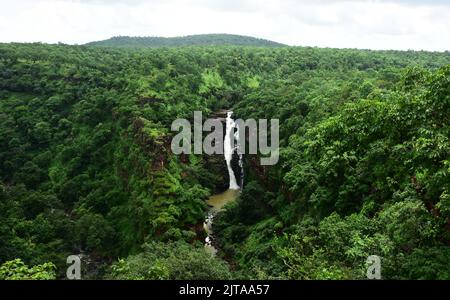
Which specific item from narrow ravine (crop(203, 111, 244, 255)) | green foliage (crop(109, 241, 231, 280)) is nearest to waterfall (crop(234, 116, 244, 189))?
narrow ravine (crop(203, 111, 244, 255))

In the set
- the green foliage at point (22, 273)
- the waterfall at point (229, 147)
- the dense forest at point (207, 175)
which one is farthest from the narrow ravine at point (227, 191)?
the green foliage at point (22, 273)

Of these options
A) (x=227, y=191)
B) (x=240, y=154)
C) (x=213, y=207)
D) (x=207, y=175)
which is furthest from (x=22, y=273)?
(x=240, y=154)

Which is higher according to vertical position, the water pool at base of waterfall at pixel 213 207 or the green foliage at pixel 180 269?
the green foliage at pixel 180 269

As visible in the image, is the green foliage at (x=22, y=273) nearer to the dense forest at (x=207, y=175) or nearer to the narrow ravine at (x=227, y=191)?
the dense forest at (x=207, y=175)

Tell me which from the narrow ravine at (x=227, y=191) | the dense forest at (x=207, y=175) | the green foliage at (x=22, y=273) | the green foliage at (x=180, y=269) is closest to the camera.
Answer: the green foliage at (x=22, y=273)

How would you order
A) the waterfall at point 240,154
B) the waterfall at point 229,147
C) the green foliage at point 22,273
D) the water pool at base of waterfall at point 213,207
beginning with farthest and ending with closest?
the waterfall at point 229,147 → the waterfall at point 240,154 → the water pool at base of waterfall at point 213,207 → the green foliage at point 22,273

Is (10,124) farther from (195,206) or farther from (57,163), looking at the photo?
(195,206)
